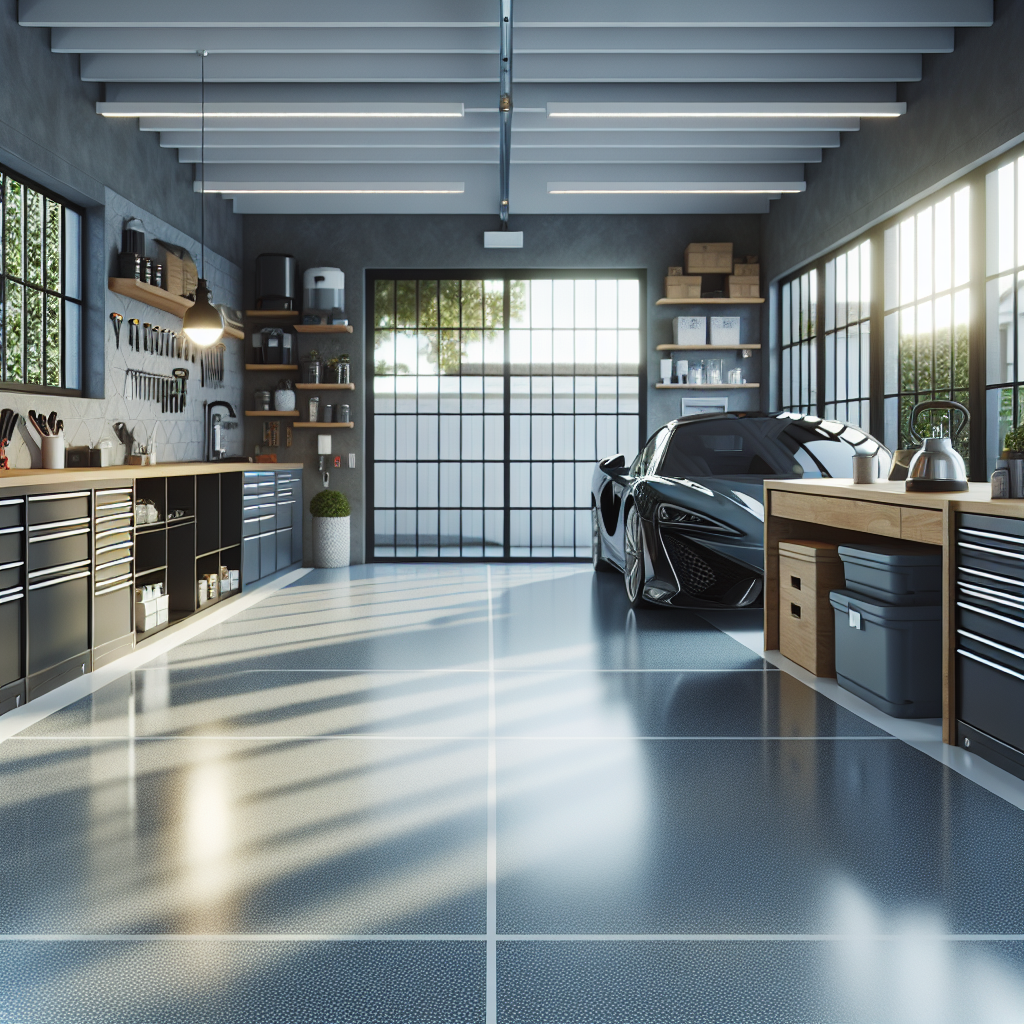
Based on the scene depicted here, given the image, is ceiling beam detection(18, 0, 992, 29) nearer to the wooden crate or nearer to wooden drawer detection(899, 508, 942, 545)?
the wooden crate

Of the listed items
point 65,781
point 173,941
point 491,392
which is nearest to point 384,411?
point 491,392

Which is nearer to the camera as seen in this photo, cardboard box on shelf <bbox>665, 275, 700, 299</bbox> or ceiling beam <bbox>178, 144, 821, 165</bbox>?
ceiling beam <bbox>178, 144, 821, 165</bbox>

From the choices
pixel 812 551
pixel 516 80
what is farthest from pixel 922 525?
pixel 516 80

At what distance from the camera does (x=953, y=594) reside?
313cm

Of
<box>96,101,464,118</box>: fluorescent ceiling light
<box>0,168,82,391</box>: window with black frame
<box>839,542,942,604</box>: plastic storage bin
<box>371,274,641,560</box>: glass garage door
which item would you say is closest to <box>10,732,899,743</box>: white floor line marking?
<box>839,542,942,604</box>: plastic storage bin

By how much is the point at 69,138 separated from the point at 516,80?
2.93 metres

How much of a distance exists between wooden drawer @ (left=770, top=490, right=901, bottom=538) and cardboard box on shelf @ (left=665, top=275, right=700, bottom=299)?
5128mm

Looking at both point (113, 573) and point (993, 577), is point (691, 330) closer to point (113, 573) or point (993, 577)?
point (113, 573)

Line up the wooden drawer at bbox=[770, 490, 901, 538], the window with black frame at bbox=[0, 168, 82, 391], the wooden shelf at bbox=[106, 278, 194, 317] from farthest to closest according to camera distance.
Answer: the wooden shelf at bbox=[106, 278, 194, 317] → the window with black frame at bbox=[0, 168, 82, 391] → the wooden drawer at bbox=[770, 490, 901, 538]

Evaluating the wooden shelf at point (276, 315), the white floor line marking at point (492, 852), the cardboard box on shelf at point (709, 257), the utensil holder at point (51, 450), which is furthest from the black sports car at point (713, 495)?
the wooden shelf at point (276, 315)

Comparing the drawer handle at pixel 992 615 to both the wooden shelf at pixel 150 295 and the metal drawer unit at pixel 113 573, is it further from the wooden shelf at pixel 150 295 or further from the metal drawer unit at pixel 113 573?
the wooden shelf at pixel 150 295

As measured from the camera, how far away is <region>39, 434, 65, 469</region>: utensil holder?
5215 millimetres

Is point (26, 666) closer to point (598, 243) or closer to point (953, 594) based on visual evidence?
point (953, 594)

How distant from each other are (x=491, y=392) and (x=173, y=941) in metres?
8.50
